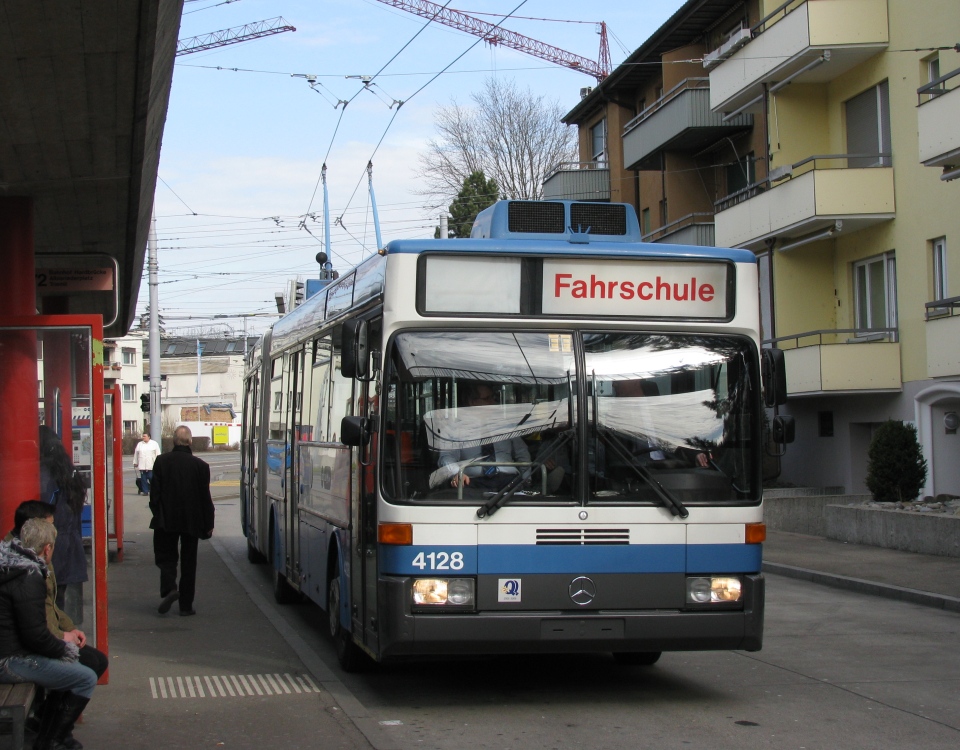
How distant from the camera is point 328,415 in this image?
9828 mm

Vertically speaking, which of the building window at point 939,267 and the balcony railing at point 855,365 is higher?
the building window at point 939,267

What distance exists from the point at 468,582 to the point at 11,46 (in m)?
4.00

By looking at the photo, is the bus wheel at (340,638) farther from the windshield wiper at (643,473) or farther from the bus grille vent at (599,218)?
the bus grille vent at (599,218)

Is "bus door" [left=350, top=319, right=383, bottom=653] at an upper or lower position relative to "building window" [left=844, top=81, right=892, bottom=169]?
lower

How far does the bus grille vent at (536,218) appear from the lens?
8.48 m

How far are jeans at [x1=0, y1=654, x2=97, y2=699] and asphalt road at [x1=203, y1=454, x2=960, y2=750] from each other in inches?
62.5

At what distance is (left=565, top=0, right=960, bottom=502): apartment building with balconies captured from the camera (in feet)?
69.8

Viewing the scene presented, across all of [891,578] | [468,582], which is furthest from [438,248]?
[891,578]

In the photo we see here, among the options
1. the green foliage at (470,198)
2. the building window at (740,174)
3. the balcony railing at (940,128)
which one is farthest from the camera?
the green foliage at (470,198)

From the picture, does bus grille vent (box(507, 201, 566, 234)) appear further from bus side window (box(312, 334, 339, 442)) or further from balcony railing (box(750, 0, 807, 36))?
balcony railing (box(750, 0, 807, 36))

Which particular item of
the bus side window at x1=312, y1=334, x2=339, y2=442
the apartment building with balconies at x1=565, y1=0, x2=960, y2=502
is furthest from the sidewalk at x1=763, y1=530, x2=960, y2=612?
the bus side window at x1=312, y1=334, x2=339, y2=442

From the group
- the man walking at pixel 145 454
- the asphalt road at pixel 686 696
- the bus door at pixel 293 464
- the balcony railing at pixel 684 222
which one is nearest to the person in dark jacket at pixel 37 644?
the asphalt road at pixel 686 696

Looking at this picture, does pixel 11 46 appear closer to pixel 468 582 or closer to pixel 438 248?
pixel 438 248

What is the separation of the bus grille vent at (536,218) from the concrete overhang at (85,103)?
2496 mm
